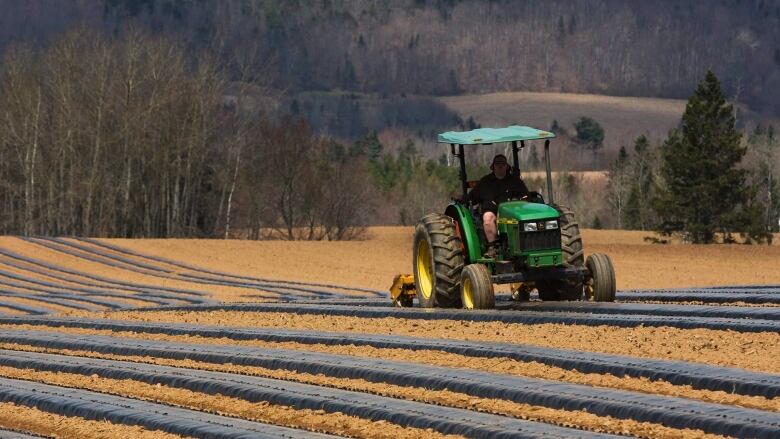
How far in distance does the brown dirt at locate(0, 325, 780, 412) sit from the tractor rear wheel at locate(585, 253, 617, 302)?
3813 millimetres

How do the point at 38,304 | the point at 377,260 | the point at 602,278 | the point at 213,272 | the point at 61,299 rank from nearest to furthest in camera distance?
the point at 602,278 < the point at 38,304 < the point at 61,299 < the point at 213,272 < the point at 377,260

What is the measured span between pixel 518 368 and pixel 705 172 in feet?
166

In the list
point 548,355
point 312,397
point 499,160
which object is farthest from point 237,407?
point 499,160

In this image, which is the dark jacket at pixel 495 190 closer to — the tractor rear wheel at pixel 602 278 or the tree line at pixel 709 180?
the tractor rear wheel at pixel 602 278

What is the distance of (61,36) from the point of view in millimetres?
71875

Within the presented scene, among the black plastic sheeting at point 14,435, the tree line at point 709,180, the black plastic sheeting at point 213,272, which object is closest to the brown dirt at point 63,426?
the black plastic sheeting at point 14,435

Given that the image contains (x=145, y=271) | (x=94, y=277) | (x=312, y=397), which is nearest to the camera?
(x=312, y=397)

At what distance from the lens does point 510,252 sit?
1606 centimetres

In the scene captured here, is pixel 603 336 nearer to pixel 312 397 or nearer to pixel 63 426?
pixel 312 397

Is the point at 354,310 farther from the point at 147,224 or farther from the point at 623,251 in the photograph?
the point at 147,224

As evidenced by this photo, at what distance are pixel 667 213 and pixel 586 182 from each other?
4001 inches

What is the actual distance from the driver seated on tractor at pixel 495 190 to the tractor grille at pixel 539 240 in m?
0.73

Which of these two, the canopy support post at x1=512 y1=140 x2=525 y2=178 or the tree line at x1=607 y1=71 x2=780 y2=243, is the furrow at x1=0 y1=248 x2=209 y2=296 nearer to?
the canopy support post at x1=512 y1=140 x2=525 y2=178

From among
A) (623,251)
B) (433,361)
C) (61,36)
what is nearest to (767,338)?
(433,361)
